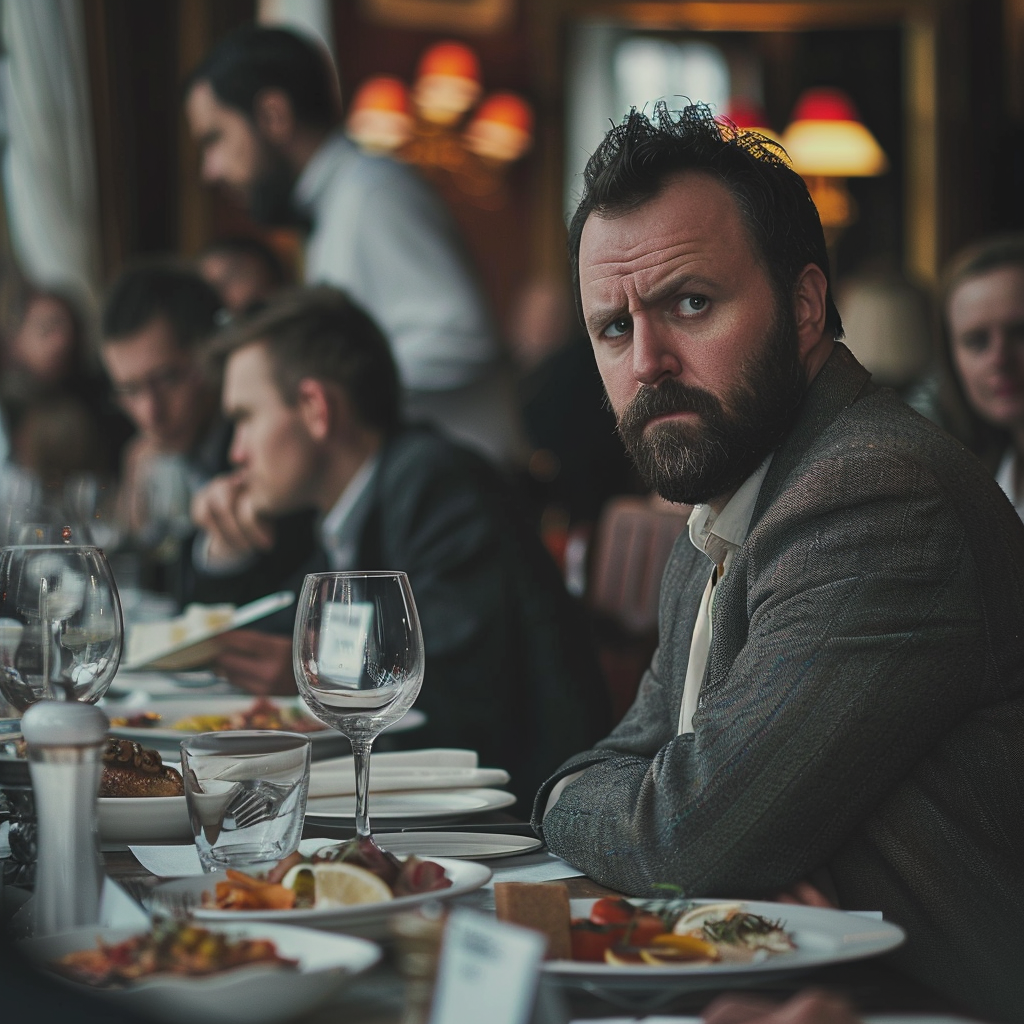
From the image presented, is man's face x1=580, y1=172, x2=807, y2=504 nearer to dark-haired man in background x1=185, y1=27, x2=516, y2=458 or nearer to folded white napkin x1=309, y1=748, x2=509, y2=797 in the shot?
folded white napkin x1=309, y1=748, x2=509, y2=797

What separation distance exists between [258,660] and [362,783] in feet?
3.21

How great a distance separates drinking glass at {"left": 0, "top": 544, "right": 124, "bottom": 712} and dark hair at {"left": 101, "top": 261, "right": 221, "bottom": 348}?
2886 mm

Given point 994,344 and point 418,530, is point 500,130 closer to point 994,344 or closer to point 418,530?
point 994,344

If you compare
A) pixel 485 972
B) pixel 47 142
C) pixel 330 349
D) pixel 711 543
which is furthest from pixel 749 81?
pixel 485 972

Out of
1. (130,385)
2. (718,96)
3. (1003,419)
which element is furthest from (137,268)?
(718,96)

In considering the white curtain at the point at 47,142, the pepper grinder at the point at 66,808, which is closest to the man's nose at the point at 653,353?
the pepper grinder at the point at 66,808

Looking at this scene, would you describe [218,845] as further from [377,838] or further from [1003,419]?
[1003,419]

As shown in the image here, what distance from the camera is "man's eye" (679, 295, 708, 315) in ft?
4.64

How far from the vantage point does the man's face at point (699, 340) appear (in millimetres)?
1405

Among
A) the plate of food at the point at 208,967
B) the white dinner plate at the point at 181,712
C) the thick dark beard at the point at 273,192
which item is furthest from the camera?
the thick dark beard at the point at 273,192

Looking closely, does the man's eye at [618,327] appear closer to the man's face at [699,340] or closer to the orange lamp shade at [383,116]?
the man's face at [699,340]

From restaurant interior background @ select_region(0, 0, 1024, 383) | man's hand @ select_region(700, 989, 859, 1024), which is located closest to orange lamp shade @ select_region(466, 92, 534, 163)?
restaurant interior background @ select_region(0, 0, 1024, 383)

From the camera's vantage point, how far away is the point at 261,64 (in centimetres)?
364

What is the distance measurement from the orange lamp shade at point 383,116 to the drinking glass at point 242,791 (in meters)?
8.01
